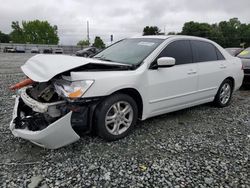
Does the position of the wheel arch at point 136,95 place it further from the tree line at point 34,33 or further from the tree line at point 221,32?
the tree line at point 34,33

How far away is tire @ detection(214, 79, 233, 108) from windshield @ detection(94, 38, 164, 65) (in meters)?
1.95

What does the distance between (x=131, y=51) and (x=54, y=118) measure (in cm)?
184

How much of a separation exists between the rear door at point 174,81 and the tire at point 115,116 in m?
0.41

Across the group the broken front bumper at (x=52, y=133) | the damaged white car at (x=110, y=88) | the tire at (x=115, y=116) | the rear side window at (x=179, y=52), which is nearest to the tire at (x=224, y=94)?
the damaged white car at (x=110, y=88)

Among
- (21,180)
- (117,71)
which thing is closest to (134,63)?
(117,71)

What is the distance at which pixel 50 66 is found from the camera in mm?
2973

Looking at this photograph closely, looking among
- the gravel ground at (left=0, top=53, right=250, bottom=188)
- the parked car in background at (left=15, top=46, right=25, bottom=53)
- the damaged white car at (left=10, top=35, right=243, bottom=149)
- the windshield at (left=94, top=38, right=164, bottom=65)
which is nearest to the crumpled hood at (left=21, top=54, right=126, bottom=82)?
the damaged white car at (left=10, top=35, right=243, bottom=149)

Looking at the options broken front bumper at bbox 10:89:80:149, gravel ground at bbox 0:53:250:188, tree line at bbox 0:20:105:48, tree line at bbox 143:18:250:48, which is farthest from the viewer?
tree line at bbox 0:20:105:48

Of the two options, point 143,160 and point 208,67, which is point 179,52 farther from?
point 143,160

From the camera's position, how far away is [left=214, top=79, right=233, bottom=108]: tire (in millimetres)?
5046

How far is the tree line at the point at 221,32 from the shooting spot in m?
57.8

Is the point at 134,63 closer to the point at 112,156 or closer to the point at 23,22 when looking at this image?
the point at 112,156

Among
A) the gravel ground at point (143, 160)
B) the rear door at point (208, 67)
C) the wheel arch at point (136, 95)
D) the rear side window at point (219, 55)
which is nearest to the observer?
the gravel ground at point (143, 160)

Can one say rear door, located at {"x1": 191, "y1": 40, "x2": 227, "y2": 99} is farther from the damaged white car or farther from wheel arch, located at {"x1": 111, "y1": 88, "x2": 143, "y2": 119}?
wheel arch, located at {"x1": 111, "y1": 88, "x2": 143, "y2": 119}
